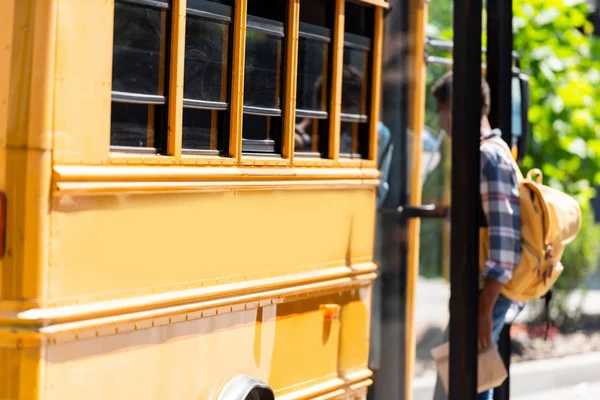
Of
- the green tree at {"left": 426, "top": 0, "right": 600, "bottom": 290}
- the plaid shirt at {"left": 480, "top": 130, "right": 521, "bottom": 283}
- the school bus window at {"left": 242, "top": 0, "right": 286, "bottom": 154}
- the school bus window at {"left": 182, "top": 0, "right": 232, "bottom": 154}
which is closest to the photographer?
the school bus window at {"left": 182, "top": 0, "right": 232, "bottom": 154}

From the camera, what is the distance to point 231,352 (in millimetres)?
3805

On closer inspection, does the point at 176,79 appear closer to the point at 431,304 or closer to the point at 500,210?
the point at 500,210

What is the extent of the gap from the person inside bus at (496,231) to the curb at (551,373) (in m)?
3.15

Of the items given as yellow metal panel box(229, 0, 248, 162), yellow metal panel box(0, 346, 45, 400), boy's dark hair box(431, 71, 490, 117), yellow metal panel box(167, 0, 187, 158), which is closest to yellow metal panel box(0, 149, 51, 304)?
yellow metal panel box(0, 346, 45, 400)

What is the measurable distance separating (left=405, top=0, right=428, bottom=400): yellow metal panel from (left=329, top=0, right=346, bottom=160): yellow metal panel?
47.8 inches

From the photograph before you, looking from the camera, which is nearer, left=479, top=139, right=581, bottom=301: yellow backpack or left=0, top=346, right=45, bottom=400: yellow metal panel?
left=0, top=346, right=45, bottom=400: yellow metal panel

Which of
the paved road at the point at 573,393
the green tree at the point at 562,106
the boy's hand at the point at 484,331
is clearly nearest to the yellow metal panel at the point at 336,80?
the boy's hand at the point at 484,331

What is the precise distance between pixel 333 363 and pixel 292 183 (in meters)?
0.84

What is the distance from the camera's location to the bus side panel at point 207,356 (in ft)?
10.3

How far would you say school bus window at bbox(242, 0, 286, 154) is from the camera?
12.7ft

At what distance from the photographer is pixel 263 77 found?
3949mm

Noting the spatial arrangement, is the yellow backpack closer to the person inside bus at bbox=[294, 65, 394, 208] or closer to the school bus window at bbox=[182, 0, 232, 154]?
the person inside bus at bbox=[294, 65, 394, 208]

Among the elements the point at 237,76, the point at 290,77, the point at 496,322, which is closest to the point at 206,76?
the point at 237,76

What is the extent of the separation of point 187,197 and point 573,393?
18.2 feet
